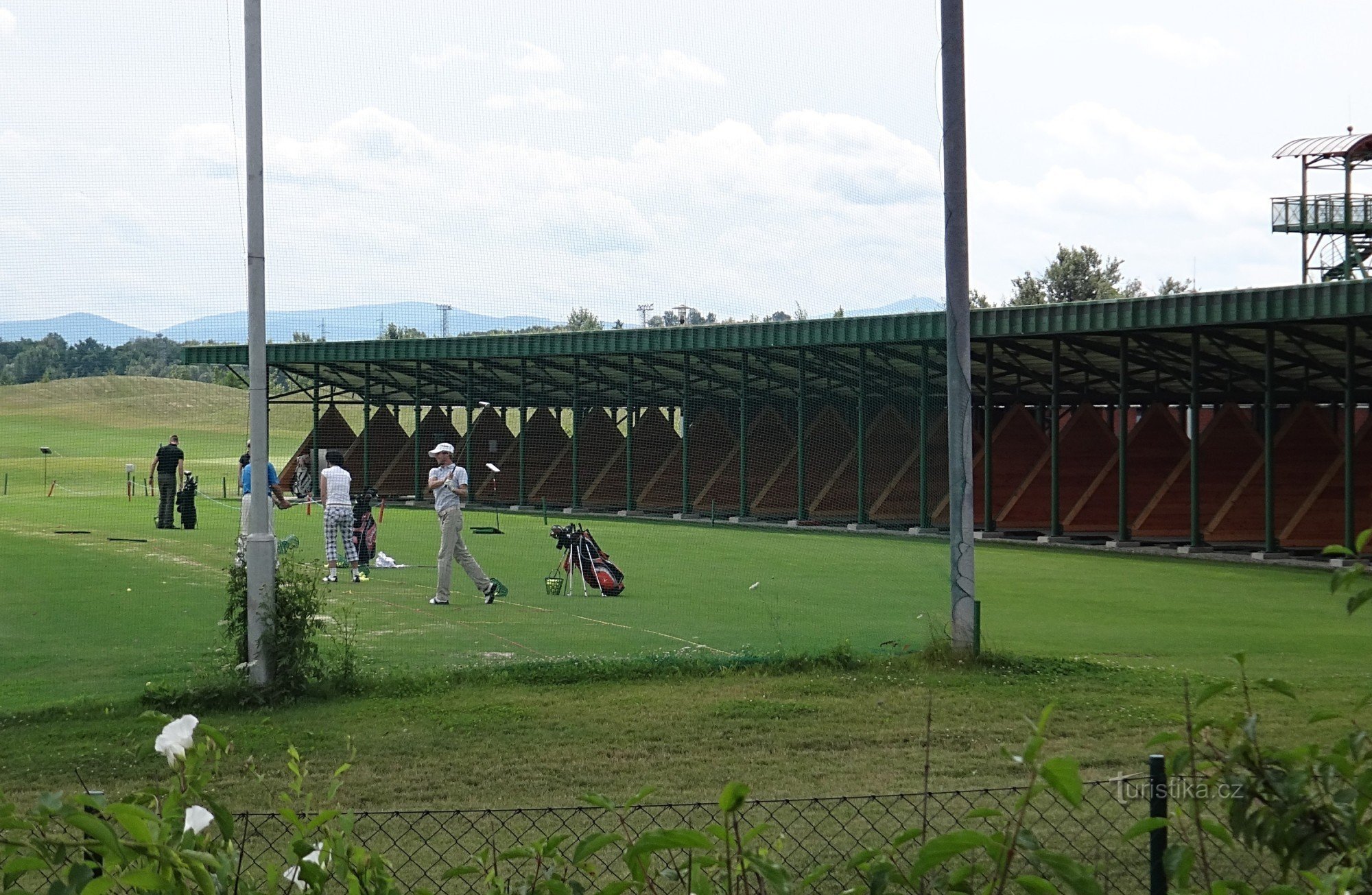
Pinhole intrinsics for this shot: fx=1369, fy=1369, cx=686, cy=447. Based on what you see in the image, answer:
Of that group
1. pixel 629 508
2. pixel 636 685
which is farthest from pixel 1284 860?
pixel 629 508

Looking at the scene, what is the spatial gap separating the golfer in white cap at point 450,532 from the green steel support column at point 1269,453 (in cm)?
1222

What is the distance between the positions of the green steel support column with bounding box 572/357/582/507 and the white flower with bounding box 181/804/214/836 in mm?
17850

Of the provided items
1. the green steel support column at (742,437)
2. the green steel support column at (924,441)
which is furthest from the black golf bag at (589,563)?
the green steel support column at (742,437)

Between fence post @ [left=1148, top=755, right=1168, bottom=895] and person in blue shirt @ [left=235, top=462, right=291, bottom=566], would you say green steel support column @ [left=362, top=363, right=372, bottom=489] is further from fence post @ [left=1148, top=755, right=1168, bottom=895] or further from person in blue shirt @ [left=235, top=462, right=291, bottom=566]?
fence post @ [left=1148, top=755, right=1168, bottom=895]

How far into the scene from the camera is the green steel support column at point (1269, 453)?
20.0 meters

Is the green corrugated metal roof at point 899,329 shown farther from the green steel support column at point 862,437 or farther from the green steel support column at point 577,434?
the green steel support column at point 862,437

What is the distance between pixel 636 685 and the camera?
979 centimetres

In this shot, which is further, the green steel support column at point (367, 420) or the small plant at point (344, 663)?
the green steel support column at point (367, 420)

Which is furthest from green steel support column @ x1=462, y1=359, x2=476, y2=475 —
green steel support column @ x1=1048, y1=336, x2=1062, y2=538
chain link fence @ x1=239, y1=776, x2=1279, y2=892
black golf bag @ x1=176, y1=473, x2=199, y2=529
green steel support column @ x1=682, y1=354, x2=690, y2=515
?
chain link fence @ x1=239, y1=776, x2=1279, y2=892

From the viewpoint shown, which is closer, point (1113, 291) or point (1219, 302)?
point (1219, 302)

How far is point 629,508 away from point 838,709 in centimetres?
1614

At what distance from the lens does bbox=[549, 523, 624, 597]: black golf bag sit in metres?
14.5

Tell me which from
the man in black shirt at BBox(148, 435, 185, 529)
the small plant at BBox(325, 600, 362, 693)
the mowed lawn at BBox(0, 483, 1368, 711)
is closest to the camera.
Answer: the small plant at BBox(325, 600, 362, 693)

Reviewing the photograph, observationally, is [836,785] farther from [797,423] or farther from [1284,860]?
[797,423]
